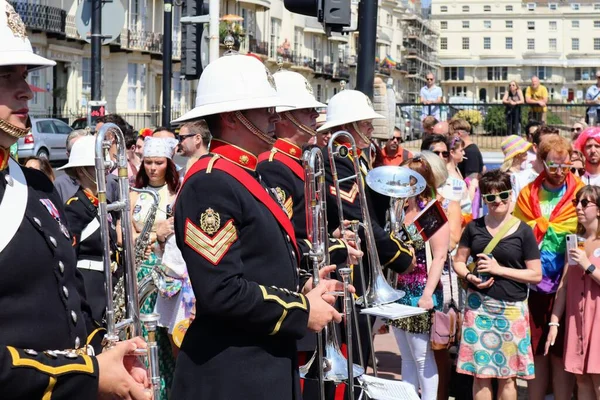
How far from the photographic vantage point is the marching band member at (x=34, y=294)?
9.56ft

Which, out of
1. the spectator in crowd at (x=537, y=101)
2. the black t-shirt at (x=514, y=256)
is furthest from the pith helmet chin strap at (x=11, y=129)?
the spectator in crowd at (x=537, y=101)

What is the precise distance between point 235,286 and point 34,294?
883 mm

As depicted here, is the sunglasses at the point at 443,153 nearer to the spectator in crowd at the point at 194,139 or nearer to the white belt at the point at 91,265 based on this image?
the spectator in crowd at the point at 194,139

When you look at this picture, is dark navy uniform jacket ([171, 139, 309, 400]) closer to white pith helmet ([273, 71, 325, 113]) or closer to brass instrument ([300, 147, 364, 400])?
brass instrument ([300, 147, 364, 400])

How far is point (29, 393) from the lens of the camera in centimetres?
287

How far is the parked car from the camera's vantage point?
98.1 ft

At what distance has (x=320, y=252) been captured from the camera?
486 cm

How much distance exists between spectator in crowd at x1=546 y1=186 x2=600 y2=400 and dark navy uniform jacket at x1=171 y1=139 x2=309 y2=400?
3.52 metres

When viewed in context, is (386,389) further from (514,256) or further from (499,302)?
(514,256)

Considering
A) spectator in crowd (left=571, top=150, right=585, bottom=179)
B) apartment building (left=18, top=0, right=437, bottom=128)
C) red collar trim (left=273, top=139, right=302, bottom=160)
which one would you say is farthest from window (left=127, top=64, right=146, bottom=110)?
red collar trim (left=273, top=139, right=302, bottom=160)

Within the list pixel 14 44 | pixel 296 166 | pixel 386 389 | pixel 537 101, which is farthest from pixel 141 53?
pixel 14 44

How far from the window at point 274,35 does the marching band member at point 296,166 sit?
61.0 m

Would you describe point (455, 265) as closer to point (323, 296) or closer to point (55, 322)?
point (323, 296)

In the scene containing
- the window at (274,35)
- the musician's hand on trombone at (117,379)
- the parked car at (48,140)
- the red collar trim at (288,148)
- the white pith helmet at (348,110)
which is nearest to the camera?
the musician's hand on trombone at (117,379)
